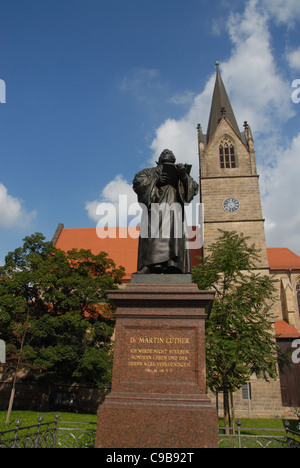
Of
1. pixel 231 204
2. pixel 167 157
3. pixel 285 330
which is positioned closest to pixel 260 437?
pixel 167 157

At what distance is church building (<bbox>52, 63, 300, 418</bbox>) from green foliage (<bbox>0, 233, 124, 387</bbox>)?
602 cm

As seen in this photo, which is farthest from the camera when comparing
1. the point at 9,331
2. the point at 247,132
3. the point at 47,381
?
the point at 247,132

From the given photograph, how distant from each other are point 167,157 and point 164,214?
3.78 feet

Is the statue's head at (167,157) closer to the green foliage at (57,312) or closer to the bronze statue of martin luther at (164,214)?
the bronze statue of martin luther at (164,214)

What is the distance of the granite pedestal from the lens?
4082 mm

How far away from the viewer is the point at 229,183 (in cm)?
2692

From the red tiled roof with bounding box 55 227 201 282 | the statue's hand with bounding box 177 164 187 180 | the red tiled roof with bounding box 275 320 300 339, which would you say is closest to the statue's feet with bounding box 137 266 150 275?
the statue's hand with bounding box 177 164 187 180

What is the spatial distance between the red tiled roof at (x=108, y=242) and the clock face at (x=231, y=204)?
4423mm

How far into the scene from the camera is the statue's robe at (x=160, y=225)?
5.61m

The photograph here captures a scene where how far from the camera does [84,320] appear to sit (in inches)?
795

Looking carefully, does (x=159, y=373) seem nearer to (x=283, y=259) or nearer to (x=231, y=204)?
(x=231, y=204)
